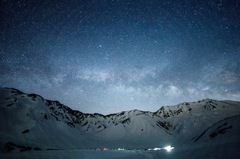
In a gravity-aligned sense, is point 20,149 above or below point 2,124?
below

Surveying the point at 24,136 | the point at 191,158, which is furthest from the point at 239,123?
the point at 24,136

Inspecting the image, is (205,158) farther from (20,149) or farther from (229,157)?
(20,149)

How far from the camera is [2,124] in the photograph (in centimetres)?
18450

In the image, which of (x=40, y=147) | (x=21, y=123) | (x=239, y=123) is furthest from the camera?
(x=21, y=123)

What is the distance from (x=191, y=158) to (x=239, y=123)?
19.8 metres

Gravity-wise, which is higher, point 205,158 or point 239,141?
point 239,141

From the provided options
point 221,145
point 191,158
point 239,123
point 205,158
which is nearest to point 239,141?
point 221,145

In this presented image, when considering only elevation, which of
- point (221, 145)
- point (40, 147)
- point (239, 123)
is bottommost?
point (40, 147)

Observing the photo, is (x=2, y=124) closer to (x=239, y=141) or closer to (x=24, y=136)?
(x=24, y=136)

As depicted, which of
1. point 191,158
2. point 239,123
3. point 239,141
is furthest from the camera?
point 239,123

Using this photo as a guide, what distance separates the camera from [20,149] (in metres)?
150

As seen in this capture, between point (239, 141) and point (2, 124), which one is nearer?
point (239, 141)

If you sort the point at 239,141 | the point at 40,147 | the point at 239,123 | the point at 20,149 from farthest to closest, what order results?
the point at 40,147 → the point at 20,149 → the point at 239,123 → the point at 239,141

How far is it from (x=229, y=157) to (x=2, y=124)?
201864 millimetres
